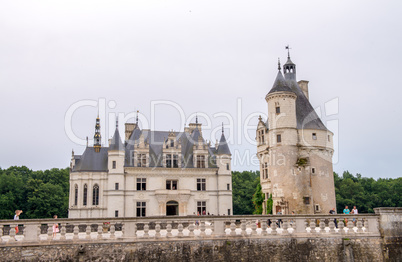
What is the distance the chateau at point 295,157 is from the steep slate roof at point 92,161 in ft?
55.9

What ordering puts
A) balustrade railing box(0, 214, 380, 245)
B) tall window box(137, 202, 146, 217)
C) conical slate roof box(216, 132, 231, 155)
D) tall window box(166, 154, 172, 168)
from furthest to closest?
conical slate roof box(216, 132, 231, 155)
tall window box(166, 154, 172, 168)
tall window box(137, 202, 146, 217)
balustrade railing box(0, 214, 380, 245)

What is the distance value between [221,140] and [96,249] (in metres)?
29.3

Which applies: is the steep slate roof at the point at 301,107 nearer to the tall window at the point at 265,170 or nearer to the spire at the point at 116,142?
the tall window at the point at 265,170

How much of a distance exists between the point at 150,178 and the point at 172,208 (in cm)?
388

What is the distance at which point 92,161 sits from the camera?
39.6 meters

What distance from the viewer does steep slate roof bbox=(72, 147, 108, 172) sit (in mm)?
39197

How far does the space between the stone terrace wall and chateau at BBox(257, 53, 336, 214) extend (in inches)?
489

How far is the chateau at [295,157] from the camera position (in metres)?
29.2

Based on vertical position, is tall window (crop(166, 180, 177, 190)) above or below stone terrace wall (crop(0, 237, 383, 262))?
above

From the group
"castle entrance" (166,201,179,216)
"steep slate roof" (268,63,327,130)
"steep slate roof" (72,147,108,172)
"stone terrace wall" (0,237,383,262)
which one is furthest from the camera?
"castle entrance" (166,201,179,216)

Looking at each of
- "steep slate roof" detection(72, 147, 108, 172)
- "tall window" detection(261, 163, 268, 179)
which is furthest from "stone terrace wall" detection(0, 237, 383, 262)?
"steep slate roof" detection(72, 147, 108, 172)

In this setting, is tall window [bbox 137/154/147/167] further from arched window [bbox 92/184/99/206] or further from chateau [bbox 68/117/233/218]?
arched window [bbox 92/184/99/206]

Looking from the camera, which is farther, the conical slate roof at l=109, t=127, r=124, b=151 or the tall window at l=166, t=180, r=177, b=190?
the tall window at l=166, t=180, r=177, b=190

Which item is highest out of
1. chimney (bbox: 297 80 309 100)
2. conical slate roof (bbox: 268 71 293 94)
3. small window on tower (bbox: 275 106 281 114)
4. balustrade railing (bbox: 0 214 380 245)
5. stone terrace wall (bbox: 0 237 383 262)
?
chimney (bbox: 297 80 309 100)
